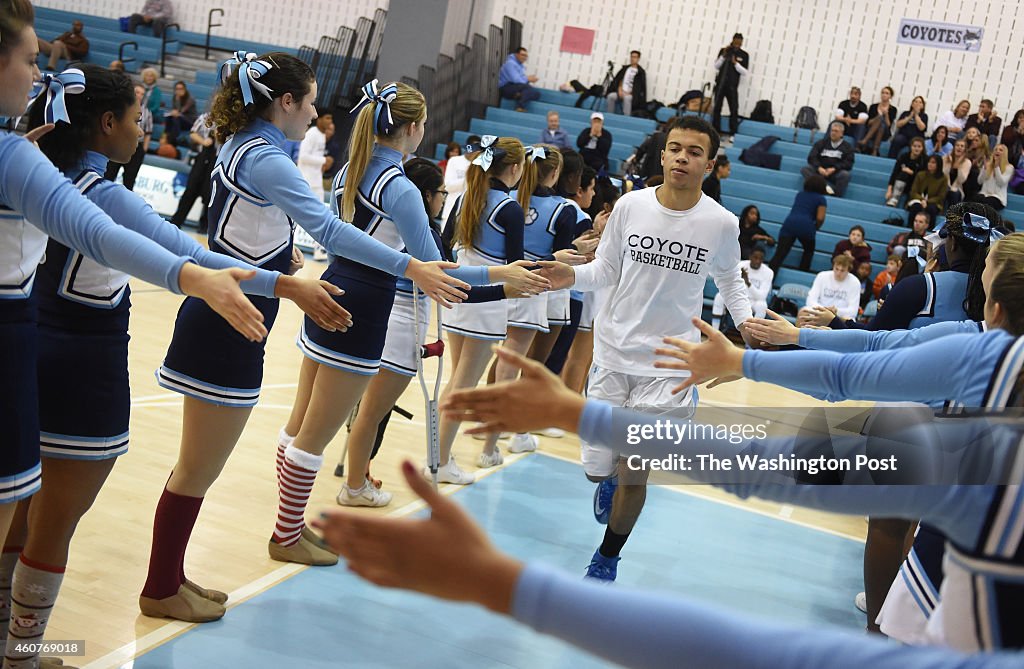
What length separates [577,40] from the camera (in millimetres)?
17609

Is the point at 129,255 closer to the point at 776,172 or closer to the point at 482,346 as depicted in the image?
the point at 482,346

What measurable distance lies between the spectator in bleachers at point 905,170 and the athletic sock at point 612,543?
1108 centimetres

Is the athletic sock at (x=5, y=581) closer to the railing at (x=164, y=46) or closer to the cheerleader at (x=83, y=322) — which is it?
the cheerleader at (x=83, y=322)

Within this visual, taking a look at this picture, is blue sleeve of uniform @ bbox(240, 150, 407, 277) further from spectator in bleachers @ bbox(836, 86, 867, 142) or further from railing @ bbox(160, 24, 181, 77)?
railing @ bbox(160, 24, 181, 77)

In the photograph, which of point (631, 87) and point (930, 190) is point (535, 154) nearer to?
point (930, 190)

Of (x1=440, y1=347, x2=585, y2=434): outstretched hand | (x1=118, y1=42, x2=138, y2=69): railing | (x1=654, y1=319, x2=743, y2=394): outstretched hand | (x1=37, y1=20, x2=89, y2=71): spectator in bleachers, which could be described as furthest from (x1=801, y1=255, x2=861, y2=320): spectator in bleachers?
(x1=37, y1=20, x2=89, y2=71): spectator in bleachers

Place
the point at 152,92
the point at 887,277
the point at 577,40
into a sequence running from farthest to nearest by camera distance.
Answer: the point at 577,40 < the point at 152,92 < the point at 887,277

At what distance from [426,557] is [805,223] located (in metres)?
12.5

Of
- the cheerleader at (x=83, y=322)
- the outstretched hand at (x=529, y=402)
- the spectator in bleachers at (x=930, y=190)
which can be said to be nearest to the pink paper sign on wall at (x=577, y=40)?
the spectator in bleachers at (x=930, y=190)

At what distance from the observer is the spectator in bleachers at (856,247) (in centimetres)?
1182

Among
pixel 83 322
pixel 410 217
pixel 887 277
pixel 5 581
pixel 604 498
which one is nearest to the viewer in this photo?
pixel 83 322

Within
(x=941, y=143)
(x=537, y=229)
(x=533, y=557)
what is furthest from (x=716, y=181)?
(x=533, y=557)

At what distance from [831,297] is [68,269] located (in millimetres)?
9254

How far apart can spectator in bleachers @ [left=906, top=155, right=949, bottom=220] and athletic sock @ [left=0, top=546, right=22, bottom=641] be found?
488 inches
